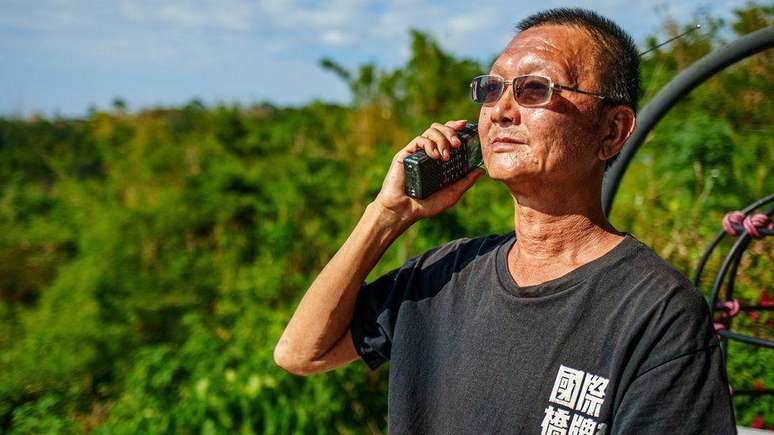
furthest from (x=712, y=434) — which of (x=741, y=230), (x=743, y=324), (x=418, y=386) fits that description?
(x=743, y=324)

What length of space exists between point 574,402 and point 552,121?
0.62 m

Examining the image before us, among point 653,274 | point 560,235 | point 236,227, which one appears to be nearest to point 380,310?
point 560,235

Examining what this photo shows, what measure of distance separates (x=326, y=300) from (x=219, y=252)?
5419 millimetres

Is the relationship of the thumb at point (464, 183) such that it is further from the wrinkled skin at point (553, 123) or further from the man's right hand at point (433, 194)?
the wrinkled skin at point (553, 123)

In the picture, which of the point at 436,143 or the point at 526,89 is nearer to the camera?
the point at 526,89

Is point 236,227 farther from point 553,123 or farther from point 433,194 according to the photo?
point 553,123

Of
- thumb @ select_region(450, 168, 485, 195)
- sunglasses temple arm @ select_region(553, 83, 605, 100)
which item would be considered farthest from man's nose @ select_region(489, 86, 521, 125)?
thumb @ select_region(450, 168, 485, 195)

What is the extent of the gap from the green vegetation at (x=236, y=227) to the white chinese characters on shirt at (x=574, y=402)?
4.38 ft

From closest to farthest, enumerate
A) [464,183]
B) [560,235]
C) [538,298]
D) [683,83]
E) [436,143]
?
1. [538,298]
2. [560,235]
3. [436,143]
4. [464,183]
5. [683,83]

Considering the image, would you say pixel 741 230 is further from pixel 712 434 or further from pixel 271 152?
pixel 271 152

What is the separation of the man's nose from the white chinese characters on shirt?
1.92ft

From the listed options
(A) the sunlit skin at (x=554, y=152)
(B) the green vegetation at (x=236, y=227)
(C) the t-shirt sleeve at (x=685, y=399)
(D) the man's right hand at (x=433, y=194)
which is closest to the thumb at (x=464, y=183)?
(D) the man's right hand at (x=433, y=194)

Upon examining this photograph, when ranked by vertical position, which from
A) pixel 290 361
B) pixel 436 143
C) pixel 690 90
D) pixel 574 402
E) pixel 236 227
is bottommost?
pixel 236 227

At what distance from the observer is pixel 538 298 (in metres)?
1.59
